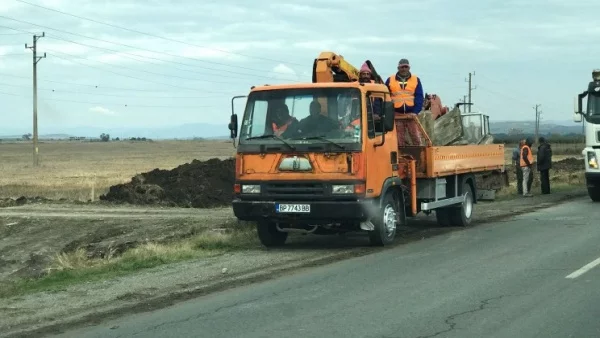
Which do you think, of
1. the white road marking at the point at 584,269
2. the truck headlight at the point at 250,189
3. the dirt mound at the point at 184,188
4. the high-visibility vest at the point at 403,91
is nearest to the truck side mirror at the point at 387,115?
the high-visibility vest at the point at 403,91

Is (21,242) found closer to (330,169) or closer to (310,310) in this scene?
(330,169)

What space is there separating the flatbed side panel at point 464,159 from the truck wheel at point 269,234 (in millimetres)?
3051

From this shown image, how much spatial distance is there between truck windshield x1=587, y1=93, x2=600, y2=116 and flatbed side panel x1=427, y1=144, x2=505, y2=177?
4.61m

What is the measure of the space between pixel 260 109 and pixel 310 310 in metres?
5.30

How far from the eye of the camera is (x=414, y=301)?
27.7 ft

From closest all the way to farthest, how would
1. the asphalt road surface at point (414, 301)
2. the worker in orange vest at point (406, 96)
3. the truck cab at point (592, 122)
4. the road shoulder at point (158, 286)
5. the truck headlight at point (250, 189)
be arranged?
the asphalt road surface at point (414, 301) → the road shoulder at point (158, 286) → the truck headlight at point (250, 189) → the worker in orange vest at point (406, 96) → the truck cab at point (592, 122)

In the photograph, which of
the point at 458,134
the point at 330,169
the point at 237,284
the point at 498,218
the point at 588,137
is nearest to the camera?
the point at 237,284

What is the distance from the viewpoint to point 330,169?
1218 centimetres

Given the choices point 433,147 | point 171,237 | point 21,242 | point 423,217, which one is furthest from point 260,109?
point 21,242

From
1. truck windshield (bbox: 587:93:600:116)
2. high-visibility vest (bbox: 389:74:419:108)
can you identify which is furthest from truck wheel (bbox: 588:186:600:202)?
high-visibility vest (bbox: 389:74:419:108)

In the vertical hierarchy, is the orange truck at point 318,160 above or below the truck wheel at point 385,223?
above

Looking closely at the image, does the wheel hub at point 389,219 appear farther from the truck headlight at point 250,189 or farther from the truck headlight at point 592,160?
the truck headlight at point 592,160

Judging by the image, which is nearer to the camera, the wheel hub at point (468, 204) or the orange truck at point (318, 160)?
the orange truck at point (318, 160)

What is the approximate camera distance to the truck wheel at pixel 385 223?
12797 millimetres
